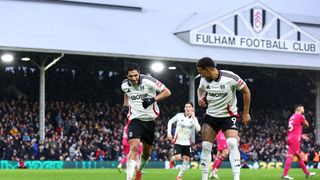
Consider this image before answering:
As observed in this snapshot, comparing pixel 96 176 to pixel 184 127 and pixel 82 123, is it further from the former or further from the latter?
pixel 82 123

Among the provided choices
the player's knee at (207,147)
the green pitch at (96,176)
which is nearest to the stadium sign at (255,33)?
the green pitch at (96,176)

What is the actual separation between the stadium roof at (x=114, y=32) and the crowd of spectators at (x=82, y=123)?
12.4 feet

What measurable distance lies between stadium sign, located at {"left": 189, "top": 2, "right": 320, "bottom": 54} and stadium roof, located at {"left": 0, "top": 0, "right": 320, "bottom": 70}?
0.34 m

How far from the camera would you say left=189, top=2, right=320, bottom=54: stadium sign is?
4138 cm

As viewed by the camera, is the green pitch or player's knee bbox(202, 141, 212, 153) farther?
the green pitch

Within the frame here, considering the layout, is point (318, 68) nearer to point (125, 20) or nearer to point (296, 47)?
point (296, 47)

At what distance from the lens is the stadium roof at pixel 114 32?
113 feet

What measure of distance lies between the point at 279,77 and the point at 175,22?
33.2 feet

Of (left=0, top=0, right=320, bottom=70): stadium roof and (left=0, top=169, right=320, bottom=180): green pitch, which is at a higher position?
(left=0, top=0, right=320, bottom=70): stadium roof

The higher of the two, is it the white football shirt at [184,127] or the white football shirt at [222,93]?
the white football shirt at [222,93]

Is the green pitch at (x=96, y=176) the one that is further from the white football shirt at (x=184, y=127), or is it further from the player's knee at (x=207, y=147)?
the player's knee at (x=207, y=147)

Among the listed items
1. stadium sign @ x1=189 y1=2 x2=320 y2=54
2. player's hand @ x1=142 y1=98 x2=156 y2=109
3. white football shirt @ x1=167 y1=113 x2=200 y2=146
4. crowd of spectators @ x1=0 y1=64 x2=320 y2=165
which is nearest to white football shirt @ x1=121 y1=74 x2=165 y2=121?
player's hand @ x1=142 y1=98 x2=156 y2=109

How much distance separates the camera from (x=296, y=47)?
4381 centimetres

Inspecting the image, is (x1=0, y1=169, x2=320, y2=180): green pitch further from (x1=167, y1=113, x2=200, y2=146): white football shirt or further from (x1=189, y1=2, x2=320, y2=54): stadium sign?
(x1=189, y1=2, x2=320, y2=54): stadium sign
